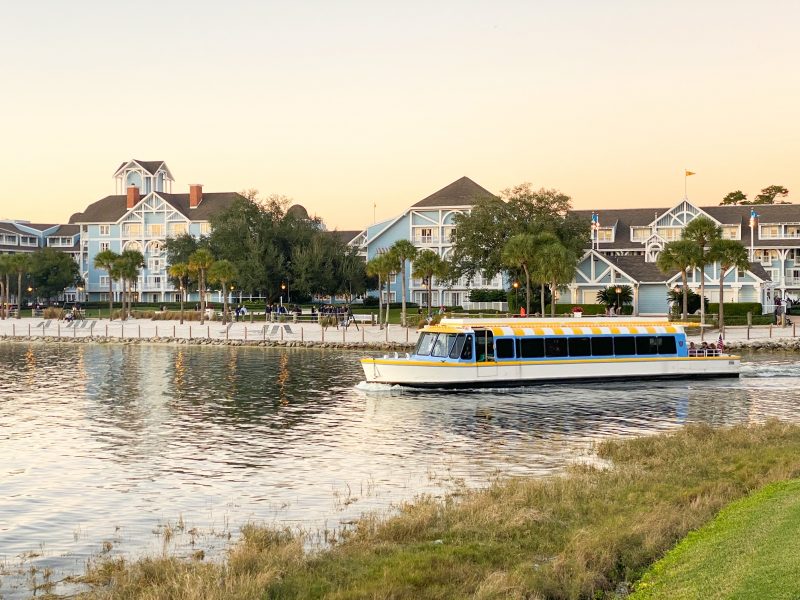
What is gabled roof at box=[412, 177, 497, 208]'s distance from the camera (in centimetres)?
11281

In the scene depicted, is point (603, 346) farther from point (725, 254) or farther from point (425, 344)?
point (725, 254)

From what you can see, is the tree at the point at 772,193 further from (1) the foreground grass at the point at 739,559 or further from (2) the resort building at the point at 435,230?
(1) the foreground grass at the point at 739,559

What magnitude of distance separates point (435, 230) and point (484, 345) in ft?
240

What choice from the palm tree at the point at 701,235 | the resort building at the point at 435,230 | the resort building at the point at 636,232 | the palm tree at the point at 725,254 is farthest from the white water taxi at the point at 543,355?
the resort building at the point at 435,230

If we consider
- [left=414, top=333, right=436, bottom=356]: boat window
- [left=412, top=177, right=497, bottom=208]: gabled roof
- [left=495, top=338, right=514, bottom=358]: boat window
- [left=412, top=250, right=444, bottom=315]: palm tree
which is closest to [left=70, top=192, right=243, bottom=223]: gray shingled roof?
[left=412, top=177, right=497, bottom=208]: gabled roof

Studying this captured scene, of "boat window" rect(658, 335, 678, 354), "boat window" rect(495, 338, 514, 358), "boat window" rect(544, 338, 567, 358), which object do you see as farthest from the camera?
"boat window" rect(658, 335, 678, 354)

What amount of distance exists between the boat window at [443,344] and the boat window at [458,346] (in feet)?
0.52

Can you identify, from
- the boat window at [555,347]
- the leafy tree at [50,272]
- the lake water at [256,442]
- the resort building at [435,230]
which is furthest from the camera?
the leafy tree at [50,272]

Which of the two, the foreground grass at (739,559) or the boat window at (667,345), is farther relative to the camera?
the boat window at (667,345)

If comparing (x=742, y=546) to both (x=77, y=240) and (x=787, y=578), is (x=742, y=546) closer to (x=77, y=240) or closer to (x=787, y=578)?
(x=787, y=578)

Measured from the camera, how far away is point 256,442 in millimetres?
29422

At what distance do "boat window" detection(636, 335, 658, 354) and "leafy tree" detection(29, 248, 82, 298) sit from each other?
360ft

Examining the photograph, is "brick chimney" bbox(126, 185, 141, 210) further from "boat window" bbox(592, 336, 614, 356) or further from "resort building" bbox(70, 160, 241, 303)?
"boat window" bbox(592, 336, 614, 356)

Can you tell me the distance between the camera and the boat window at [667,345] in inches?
1786
